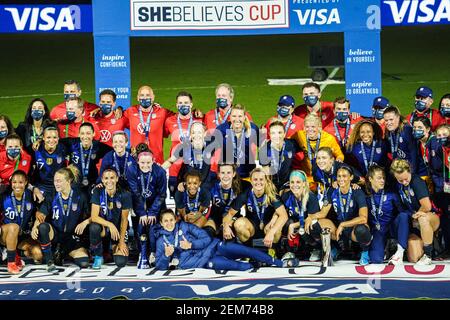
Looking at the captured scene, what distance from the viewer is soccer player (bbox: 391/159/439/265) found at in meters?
10.6

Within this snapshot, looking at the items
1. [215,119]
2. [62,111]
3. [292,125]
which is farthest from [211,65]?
[292,125]

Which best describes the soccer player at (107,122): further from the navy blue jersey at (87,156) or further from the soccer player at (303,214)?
the soccer player at (303,214)

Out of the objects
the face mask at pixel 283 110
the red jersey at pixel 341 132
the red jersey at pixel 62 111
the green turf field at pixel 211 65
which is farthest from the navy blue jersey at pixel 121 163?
the green turf field at pixel 211 65

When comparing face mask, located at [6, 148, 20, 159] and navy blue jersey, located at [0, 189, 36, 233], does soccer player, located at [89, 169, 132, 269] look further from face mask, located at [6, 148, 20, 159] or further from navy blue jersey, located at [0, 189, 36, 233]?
face mask, located at [6, 148, 20, 159]

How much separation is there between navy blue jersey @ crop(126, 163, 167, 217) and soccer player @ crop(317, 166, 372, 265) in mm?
1663

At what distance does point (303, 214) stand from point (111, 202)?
6.46ft

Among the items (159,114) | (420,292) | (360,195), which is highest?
(159,114)

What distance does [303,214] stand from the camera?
10.9 metres

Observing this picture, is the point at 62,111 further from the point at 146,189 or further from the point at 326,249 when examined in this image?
the point at 326,249

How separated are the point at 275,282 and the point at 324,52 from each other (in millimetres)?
10831

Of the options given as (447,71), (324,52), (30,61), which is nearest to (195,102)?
(324,52)

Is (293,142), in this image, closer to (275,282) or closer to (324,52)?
(275,282)

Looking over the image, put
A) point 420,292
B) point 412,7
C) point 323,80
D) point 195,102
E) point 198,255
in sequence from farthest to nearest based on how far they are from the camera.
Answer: point 323,80
point 195,102
point 412,7
point 198,255
point 420,292

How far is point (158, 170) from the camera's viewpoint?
434 inches
